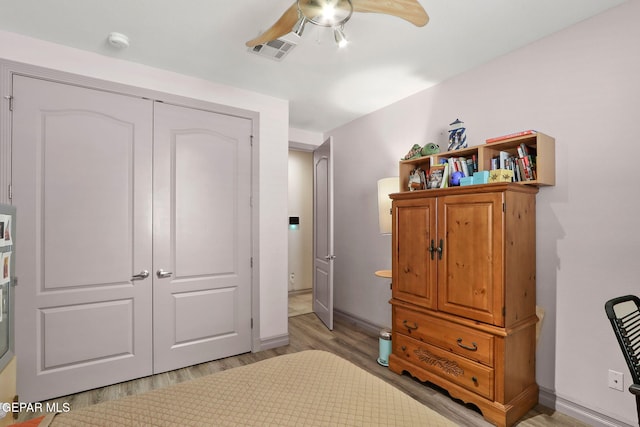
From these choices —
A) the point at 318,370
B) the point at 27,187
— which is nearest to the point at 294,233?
the point at 27,187

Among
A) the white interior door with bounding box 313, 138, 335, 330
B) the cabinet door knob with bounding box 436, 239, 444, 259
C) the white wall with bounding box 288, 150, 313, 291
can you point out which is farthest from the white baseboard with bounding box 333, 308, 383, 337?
the cabinet door knob with bounding box 436, 239, 444, 259

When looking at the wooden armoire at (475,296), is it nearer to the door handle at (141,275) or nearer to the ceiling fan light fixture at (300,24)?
the ceiling fan light fixture at (300,24)

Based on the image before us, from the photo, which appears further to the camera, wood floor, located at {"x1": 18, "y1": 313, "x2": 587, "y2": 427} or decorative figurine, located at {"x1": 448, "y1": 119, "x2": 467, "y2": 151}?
decorative figurine, located at {"x1": 448, "y1": 119, "x2": 467, "y2": 151}

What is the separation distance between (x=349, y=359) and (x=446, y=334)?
3.42 feet

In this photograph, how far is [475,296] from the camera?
7.27ft

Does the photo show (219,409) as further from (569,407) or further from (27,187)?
(569,407)

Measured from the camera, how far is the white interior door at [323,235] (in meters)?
3.76

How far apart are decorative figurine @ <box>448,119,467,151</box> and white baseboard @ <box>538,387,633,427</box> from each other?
6.21ft

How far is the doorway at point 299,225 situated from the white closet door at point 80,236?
3025 mm

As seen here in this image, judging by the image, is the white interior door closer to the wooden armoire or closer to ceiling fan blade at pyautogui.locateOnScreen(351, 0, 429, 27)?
the wooden armoire

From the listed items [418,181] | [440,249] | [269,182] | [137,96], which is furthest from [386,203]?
[137,96]

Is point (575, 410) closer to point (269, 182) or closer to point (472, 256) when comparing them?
point (472, 256)

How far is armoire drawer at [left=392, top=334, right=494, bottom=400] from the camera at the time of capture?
7.00 feet

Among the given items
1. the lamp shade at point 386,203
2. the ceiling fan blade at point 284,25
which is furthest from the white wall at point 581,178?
the ceiling fan blade at point 284,25
